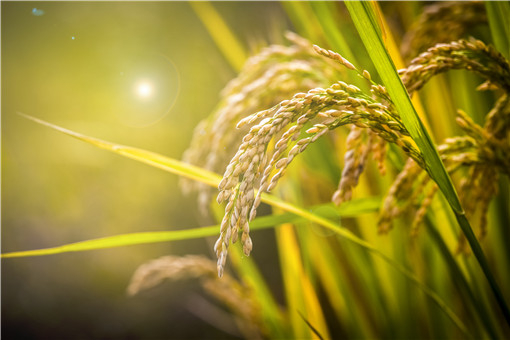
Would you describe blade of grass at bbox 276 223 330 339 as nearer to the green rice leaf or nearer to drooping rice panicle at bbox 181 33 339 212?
drooping rice panicle at bbox 181 33 339 212

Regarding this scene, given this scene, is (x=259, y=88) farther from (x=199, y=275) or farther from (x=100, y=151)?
(x=100, y=151)

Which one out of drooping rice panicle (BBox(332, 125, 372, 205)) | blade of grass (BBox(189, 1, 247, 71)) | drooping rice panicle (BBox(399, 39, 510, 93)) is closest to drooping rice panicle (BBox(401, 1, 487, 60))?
drooping rice panicle (BBox(399, 39, 510, 93))

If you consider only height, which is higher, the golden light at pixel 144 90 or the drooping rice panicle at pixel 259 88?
the golden light at pixel 144 90

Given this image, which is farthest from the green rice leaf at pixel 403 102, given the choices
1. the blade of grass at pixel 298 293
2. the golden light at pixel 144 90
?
the golden light at pixel 144 90

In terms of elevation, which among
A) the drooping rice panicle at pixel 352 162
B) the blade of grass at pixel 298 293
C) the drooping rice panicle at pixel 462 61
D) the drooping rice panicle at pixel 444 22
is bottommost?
the blade of grass at pixel 298 293

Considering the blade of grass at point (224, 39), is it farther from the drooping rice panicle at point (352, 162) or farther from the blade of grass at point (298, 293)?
the drooping rice panicle at point (352, 162)

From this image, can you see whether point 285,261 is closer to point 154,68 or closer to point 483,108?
point 483,108

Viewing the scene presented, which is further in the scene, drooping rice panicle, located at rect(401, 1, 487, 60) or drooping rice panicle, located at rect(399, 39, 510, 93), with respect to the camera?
drooping rice panicle, located at rect(401, 1, 487, 60)
